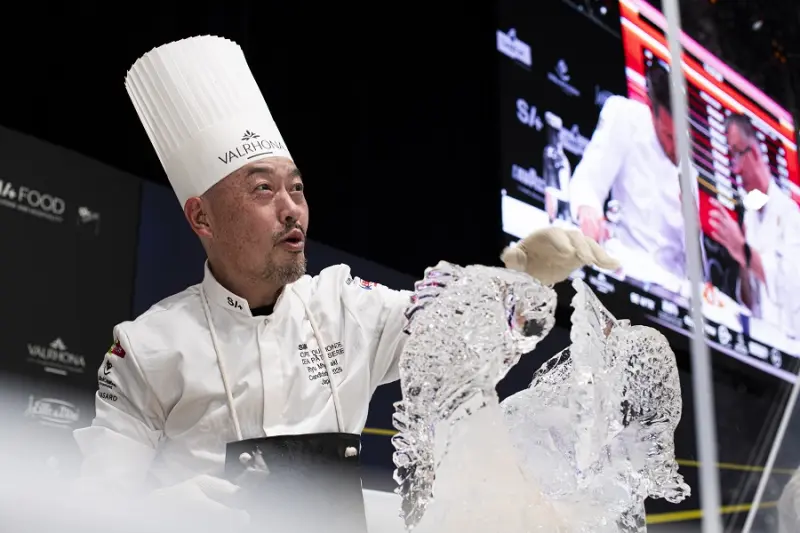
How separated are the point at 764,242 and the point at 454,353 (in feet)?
3.07

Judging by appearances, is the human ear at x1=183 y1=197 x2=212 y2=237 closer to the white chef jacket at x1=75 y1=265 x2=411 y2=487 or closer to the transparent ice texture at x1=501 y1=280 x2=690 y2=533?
the white chef jacket at x1=75 y1=265 x2=411 y2=487

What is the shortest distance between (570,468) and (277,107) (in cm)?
213

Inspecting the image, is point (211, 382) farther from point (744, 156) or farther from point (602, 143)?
point (602, 143)

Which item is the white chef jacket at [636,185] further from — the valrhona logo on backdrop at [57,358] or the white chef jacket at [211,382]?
the white chef jacket at [211,382]

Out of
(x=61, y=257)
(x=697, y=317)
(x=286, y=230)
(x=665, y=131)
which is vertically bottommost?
(x=697, y=317)

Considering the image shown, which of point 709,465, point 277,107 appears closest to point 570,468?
point 709,465

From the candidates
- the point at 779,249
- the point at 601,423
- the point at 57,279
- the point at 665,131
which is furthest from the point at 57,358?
the point at 665,131

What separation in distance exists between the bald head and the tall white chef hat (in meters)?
0.02

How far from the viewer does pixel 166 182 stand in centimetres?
246

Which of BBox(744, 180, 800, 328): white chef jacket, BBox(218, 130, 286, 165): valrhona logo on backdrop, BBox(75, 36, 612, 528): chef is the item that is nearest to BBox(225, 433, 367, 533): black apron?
BBox(75, 36, 612, 528): chef

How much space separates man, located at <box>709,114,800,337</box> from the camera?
157 cm

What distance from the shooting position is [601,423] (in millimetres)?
847

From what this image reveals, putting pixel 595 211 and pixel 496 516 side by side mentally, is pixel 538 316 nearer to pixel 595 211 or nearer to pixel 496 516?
pixel 496 516

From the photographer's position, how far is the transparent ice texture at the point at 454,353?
0.82 metres
